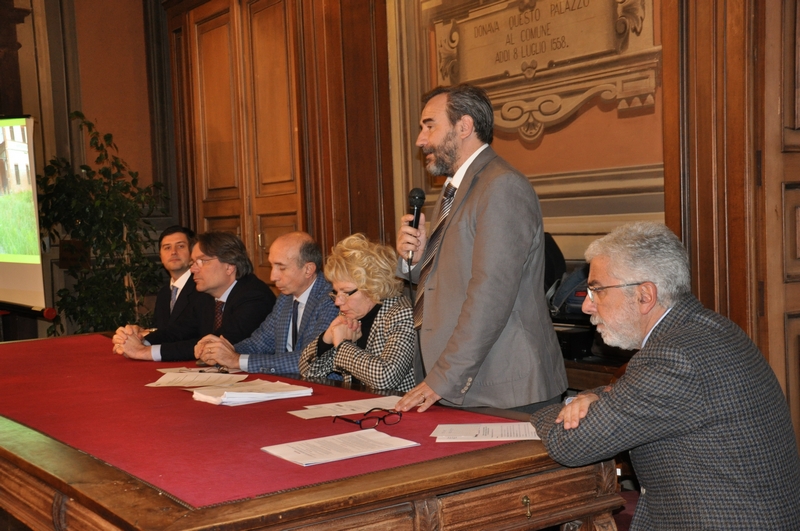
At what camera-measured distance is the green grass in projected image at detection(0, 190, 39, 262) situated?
6383 mm

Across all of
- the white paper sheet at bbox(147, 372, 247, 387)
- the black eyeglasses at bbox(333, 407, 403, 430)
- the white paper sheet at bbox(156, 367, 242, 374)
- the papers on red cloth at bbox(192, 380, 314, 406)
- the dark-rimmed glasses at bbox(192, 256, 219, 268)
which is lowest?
the white paper sheet at bbox(156, 367, 242, 374)

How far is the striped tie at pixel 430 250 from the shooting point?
9.59 ft

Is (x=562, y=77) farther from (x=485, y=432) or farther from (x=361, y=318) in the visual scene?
(x=485, y=432)

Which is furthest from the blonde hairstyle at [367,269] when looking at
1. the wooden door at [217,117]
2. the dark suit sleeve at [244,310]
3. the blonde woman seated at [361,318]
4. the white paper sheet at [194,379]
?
the wooden door at [217,117]

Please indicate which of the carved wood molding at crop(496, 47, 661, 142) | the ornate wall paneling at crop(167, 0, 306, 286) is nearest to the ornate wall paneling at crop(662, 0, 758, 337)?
the carved wood molding at crop(496, 47, 661, 142)

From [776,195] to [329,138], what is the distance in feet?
9.67

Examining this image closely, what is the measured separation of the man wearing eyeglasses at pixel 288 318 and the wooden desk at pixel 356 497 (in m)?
1.31

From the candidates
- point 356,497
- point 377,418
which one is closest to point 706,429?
point 356,497

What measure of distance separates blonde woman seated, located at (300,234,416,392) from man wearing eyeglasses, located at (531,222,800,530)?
3.78 ft

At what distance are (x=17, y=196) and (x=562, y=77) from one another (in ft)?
14.0

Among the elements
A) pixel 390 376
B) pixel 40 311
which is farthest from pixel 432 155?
pixel 40 311

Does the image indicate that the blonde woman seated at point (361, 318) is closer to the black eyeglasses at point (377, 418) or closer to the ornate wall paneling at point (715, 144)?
the black eyeglasses at point (377, 418)

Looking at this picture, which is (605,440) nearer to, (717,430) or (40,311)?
(717,430)

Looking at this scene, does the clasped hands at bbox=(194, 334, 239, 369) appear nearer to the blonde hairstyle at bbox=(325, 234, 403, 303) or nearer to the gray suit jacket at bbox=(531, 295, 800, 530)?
the blonde hairstyle at bbox=(325, 234, 403, 303)
